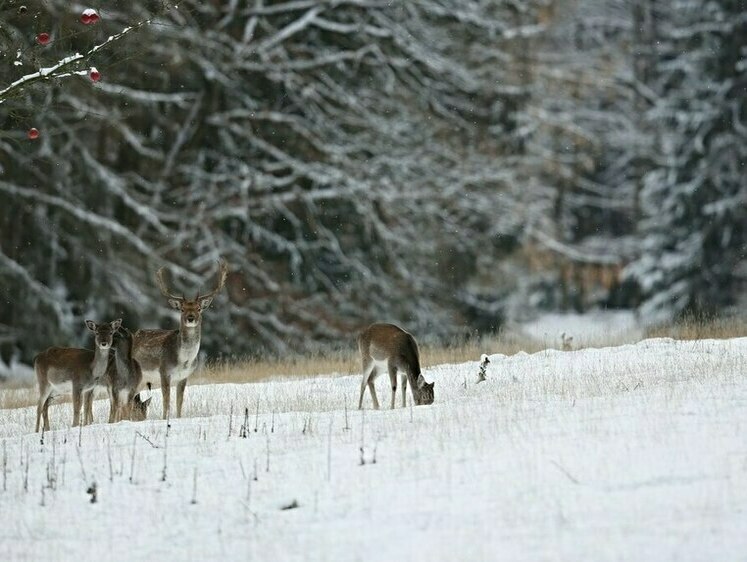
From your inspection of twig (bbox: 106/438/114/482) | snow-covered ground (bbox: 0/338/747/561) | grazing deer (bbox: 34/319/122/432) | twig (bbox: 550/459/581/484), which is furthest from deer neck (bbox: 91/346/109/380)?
twig (bbox: 550/459/581/484)

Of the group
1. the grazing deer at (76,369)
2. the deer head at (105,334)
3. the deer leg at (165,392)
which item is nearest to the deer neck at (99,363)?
the grazing deer at (76,369)

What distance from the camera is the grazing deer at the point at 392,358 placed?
1330cm

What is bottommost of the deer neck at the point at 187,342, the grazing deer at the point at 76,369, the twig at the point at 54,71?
the grazing deer at the point at 76,369

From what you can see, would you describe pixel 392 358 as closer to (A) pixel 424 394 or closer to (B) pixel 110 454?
(A) pixel 424 394

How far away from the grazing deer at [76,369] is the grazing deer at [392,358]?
2696 millimetres

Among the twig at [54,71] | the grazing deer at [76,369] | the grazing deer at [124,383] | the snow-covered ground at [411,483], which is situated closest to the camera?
the snow-covered ground at [411,483]

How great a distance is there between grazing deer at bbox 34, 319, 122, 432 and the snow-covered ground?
1.60m

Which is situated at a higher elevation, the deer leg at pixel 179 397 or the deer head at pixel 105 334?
the deer head at pixel 105 334

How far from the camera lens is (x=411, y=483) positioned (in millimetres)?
8945

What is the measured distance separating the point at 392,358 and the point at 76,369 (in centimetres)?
325

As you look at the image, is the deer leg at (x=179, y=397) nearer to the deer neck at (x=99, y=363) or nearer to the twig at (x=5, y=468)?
the deer neck at (x=99, y=363)

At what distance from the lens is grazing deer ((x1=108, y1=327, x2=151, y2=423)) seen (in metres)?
13.2

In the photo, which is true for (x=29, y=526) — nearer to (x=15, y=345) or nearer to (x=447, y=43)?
(x=15, y=345)

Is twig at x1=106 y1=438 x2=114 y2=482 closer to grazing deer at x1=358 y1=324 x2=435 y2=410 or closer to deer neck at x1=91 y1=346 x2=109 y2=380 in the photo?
deer neck at x1=91 y1=346 x2=109 y2=380
